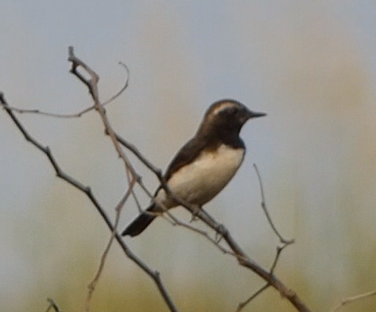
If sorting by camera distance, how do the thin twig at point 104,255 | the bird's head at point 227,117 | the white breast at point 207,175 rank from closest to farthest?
the thin twig at point 104,255 < the white breast at point 207,175 < the bird's head at point 227,117

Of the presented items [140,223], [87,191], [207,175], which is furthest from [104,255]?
[140,223]

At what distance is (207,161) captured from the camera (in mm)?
3111

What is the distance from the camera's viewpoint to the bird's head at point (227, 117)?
128 inches

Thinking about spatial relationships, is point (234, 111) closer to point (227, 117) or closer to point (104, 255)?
point (227, 117)

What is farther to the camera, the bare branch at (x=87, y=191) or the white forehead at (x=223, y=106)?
the white forehead at (x=223, y=106)

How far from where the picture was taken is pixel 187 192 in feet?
10.2

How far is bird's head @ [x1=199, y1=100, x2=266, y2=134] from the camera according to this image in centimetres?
325

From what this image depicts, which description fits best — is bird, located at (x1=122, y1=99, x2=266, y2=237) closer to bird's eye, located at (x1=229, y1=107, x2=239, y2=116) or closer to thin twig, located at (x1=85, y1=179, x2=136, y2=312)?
bird's eye, located at (x1=229, y1=107, x2=239, y2=116)

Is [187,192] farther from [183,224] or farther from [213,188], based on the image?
[183,224]

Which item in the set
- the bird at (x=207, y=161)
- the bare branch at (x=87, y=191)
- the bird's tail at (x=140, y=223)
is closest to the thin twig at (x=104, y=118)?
the bare branch at (x=87, y=191)

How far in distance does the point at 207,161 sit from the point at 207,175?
2.0 inches

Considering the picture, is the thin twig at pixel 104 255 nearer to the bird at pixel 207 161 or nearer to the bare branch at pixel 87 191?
the bare branch at pixel 87 191

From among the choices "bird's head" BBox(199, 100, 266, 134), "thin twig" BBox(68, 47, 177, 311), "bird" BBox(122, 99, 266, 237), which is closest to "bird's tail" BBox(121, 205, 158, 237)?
"bird" BBox(122, 99, 266, 237)

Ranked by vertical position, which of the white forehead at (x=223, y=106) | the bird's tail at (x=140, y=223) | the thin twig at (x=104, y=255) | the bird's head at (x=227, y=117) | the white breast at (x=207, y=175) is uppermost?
the white forehead at (x=223, y=106)
